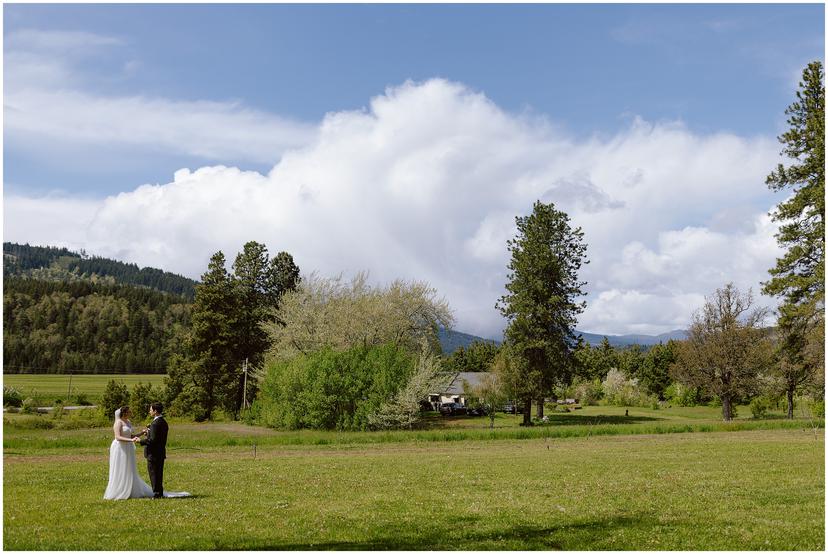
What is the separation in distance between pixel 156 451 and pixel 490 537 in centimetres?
974

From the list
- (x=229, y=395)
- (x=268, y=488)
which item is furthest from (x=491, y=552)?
(x=229, y=395)

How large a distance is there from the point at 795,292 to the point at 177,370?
65.6 metres

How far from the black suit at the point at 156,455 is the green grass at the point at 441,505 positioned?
850 millimetres

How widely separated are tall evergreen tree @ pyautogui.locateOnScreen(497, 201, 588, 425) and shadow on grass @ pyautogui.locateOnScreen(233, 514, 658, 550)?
5908cm

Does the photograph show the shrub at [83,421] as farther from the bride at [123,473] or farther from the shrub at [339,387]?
the bride at [123,473]

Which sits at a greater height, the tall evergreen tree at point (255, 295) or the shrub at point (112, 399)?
the tall evergreen tree at point (255, 295)

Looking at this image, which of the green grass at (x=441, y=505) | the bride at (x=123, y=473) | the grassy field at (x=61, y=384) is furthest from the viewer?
the grassy field at (x=61, y=384)

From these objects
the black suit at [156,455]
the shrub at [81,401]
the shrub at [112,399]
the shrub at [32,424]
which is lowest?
the shrub at [81,401]

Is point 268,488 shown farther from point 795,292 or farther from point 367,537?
point 795,292

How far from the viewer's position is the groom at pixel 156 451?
17.6 meters

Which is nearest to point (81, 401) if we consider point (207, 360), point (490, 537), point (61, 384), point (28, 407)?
point (28, 407)

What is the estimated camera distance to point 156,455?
17.7 meters

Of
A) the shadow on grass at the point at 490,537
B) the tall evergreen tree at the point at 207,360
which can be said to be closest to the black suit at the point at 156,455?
the shadow on grass at the point at 490,537

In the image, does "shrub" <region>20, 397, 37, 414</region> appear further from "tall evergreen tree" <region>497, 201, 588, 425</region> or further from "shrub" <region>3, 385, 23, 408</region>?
"tall evergreen tree" <region>497, 201, 588, 425</region>
